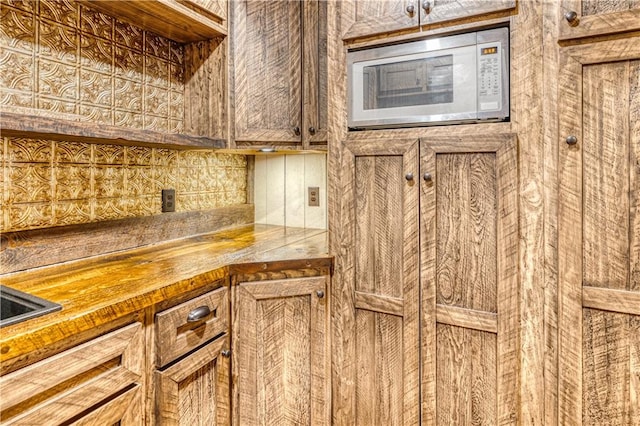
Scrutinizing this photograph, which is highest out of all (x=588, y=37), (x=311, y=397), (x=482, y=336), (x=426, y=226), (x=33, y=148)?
(x=588, y=37)

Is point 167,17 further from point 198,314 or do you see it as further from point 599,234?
point 599,234

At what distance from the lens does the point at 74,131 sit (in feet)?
3.71

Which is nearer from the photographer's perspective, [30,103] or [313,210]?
[30,103]

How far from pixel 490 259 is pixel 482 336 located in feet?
0.88

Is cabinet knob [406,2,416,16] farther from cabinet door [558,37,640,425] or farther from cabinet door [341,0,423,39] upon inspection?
cabinet door [558,37,640,425]

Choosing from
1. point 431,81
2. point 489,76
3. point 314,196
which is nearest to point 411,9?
point 431,81

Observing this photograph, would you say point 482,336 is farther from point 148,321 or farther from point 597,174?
point 148,321

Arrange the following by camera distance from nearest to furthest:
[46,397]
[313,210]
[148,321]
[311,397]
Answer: [46,397] → [148,321] → [311,397] → [313,210]

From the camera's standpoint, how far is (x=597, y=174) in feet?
3.89

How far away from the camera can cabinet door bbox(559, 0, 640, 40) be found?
1118 mm

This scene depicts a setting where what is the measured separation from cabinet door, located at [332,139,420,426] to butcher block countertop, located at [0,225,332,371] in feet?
0.55

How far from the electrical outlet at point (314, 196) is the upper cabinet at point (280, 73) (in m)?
0.46

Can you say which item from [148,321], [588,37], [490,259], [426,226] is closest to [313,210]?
[426,226]

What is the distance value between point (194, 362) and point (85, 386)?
37 centimetres
